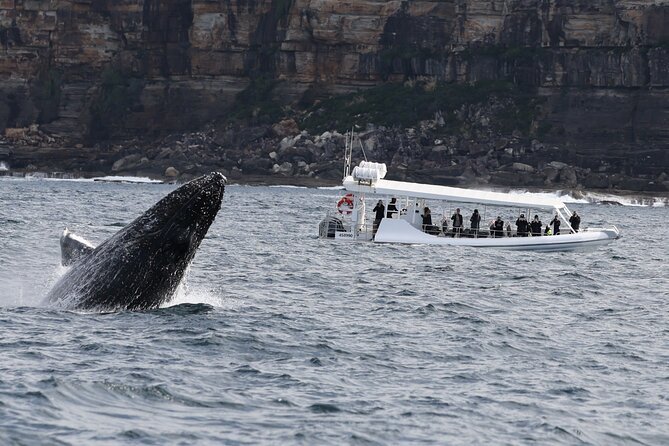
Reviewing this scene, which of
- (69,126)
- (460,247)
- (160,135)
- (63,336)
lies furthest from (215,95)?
(63,336)

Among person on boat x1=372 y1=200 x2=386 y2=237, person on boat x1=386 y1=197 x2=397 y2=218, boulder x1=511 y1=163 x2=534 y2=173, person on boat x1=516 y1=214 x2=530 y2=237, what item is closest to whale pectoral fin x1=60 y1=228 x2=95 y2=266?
person on boat x1=372 y1=200 x2=386 y2=237

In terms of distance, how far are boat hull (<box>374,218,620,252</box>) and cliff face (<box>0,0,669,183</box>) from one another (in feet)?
286

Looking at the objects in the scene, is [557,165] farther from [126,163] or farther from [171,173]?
[126,163]

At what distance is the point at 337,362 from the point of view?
19562 millimetres

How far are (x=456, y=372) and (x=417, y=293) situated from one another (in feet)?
35.1

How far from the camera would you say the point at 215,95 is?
153250 mm

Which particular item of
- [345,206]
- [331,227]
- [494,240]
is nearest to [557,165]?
[345,206]

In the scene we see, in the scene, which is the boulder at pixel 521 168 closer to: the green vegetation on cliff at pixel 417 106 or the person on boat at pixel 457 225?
the green vegetation on cliff at pixel 417 106

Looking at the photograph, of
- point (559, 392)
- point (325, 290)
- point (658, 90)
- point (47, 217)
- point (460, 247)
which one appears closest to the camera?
point (559, 392)

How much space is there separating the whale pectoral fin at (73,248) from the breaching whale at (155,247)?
275 mm

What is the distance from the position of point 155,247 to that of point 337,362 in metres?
3.29

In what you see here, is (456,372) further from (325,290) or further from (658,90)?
(658,90)

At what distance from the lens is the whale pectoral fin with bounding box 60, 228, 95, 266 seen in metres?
20.3

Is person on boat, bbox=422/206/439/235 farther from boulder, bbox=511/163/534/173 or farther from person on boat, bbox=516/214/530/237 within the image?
boulder, bbox=511/163/534/173
